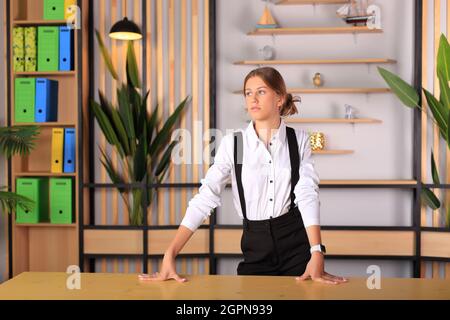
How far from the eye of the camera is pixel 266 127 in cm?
226

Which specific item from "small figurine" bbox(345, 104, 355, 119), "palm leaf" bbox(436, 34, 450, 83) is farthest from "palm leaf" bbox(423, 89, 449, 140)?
"small figurine" bbox(345, 104, 355, 119)

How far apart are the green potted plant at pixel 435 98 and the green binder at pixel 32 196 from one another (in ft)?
8.56

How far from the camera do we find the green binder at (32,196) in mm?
4352

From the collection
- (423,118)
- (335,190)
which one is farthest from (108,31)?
(423,118)

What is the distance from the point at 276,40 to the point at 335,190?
1263mm

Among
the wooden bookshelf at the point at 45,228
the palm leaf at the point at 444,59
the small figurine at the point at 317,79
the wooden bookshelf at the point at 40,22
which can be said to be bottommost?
the wooden bookshelf at the point at 45,228

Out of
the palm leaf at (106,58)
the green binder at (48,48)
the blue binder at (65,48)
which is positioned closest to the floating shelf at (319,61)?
the palm leaf at (106,58)

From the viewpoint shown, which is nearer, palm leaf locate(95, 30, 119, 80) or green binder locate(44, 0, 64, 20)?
green binder locate(44, 0, 64, 20)

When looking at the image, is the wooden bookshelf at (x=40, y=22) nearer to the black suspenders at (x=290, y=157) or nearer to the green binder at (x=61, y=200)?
the green binder at (x=61, y=200)

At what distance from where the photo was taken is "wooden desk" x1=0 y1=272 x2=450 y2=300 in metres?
1.63

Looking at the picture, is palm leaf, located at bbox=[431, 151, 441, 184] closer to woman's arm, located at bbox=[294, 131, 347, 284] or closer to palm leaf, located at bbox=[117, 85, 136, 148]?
palm leaf, located at bbox=[117, 85, 136, 148]

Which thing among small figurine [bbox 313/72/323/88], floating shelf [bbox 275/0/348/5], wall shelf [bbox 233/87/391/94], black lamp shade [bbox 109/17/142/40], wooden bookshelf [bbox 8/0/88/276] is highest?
floating shelf [bbox 275/0/348/5]

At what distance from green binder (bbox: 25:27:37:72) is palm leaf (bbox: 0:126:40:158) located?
0.51 meters

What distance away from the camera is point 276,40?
4645 mm
